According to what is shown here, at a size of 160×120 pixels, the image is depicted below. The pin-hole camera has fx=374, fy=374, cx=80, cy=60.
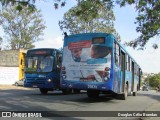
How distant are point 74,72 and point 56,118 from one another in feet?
22.1

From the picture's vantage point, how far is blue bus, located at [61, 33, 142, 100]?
18328 millimetres

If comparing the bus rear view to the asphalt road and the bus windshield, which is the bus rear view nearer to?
the asphalt road

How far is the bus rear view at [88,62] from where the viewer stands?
1834 centimetres

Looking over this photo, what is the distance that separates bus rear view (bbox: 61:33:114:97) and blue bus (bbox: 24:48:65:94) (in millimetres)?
5871

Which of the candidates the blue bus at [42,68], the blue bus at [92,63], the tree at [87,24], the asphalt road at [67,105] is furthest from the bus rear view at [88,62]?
the tree at [87,24]

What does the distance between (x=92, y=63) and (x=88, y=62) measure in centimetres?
24

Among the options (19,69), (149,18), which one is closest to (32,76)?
(149,18)

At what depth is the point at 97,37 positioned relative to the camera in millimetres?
18922

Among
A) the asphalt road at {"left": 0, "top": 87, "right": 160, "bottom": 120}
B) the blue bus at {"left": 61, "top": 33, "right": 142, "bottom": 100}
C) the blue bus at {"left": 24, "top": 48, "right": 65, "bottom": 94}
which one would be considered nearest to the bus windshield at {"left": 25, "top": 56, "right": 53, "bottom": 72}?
the blue bus at {"left": 24, "top": 48, "right": 65, "bottom": 94}

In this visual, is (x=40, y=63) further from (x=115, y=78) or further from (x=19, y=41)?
(x=19, y=41)

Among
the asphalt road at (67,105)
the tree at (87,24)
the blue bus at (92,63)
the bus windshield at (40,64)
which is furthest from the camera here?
the tree at (87,24)

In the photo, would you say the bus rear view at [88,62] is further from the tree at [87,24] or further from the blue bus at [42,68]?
the tree at [87,24]

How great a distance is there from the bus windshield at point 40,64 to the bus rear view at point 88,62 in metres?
5.88

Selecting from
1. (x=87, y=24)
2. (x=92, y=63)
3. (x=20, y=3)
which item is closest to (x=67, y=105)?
(x=92, y=63)
